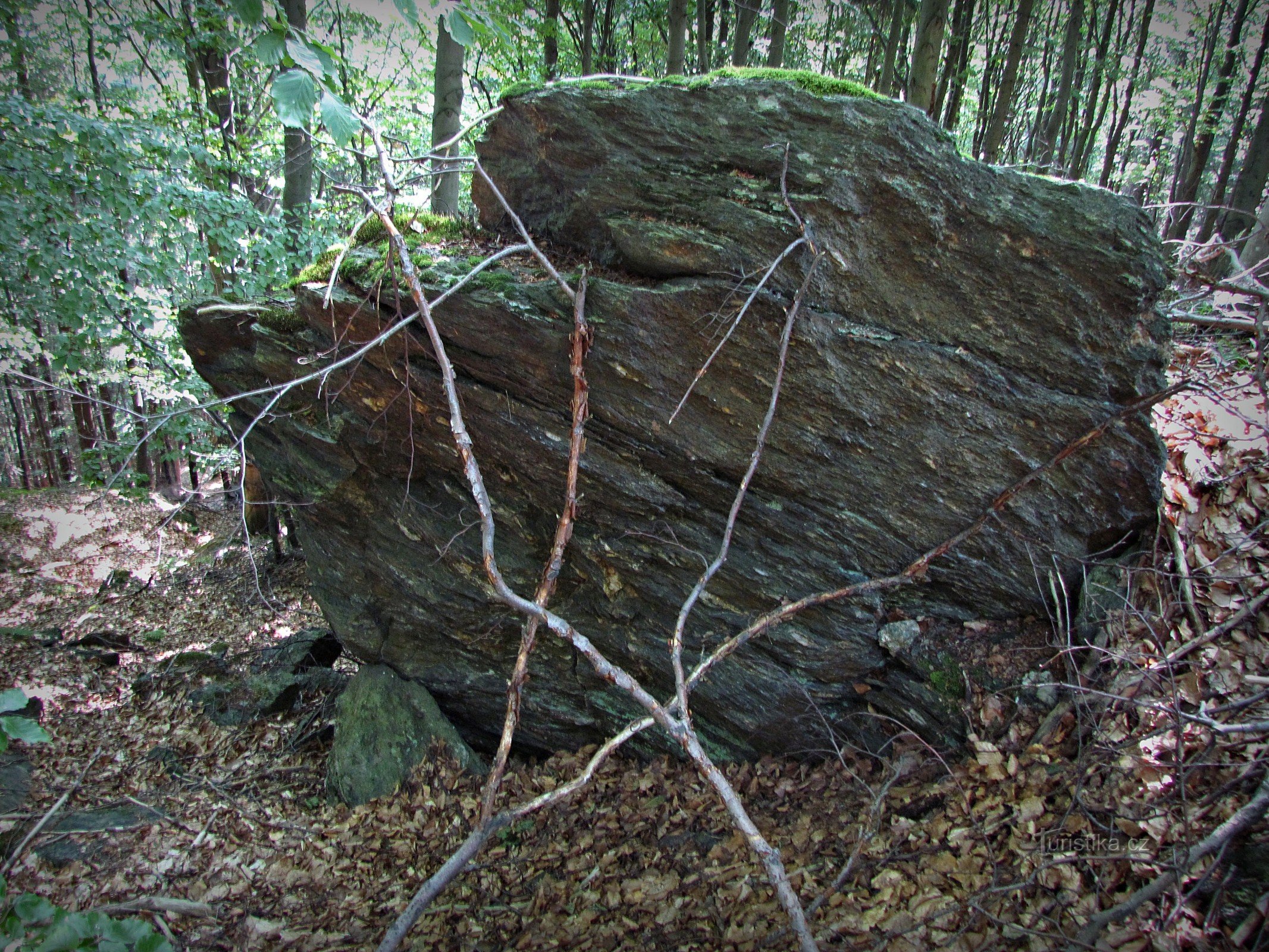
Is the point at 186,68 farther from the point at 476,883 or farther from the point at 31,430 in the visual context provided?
the point at 476,883

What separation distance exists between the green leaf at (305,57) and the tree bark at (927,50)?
6.21 m

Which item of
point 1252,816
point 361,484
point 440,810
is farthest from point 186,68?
point 1252,816

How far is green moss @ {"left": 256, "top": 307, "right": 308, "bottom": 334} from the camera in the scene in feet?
14.7

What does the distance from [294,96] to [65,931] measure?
6.67ft

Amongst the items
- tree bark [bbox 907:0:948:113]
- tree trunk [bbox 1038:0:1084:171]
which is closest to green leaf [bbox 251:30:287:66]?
tree bark [bbox 907:0:948:113]

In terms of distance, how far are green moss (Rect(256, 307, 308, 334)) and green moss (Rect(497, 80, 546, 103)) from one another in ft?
6.91

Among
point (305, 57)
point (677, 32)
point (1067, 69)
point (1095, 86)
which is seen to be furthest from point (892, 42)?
point (305, 57)

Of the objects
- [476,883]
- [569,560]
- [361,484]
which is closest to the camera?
[476,883]

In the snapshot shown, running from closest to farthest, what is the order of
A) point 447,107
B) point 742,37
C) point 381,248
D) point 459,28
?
point 459,28 → point 381,248 → point 447,107 → point 742,37

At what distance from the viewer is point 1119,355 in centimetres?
341

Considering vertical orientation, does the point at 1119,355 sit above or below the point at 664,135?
below

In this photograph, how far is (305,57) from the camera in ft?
5.19

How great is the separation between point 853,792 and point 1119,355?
115 inches

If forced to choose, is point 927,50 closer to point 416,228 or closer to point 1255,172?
point 416,228
